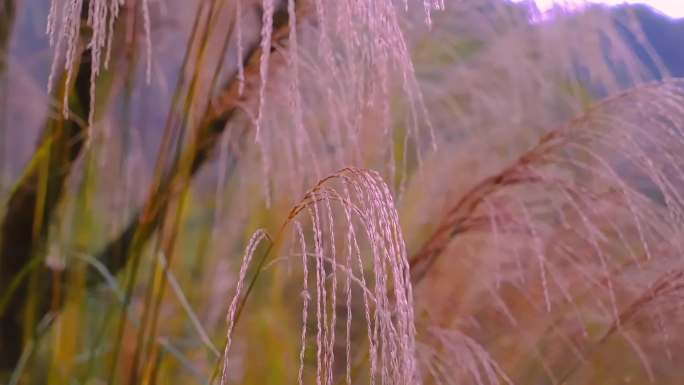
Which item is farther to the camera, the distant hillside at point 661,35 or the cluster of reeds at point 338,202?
the distant hillside at point 661,35

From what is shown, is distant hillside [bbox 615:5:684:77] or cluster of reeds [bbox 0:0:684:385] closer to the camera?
cluster of reeds [bbox 0:0:684:385]

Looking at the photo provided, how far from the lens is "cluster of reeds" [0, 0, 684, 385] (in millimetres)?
986

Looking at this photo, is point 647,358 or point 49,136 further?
point 647,358

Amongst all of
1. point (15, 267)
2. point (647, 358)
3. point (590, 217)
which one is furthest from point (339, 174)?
point (647, 358)

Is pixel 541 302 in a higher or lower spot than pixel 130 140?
lower

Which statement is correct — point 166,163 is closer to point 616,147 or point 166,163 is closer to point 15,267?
point 15,267

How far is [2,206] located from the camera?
116 centimetres

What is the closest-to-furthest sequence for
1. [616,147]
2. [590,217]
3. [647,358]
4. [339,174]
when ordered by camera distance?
1. [339,174]
2. [616,147]
3. [590,217]
4. [647,358]

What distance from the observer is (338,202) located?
3.69 feet

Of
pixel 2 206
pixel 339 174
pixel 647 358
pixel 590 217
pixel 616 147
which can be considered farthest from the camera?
pixel 647 358

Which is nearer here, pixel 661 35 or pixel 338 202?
pixel 338 202

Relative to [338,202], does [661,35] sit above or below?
above

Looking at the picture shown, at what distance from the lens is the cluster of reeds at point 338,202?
99cm

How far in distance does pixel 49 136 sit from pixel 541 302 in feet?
2.19
